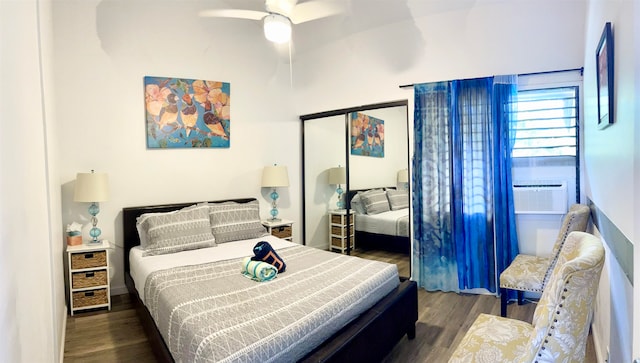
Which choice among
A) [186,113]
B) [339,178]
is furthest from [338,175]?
[186,113]

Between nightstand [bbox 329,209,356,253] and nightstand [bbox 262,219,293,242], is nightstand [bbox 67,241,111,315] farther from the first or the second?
nightstand [bbox 329,209,356,253]

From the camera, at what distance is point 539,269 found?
Answer: 2.74m

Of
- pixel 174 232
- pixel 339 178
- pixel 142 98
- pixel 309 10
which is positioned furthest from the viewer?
pixel 339 178

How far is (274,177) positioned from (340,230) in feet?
3.69

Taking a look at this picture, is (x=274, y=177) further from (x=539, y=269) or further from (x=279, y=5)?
(x=539, y=269)

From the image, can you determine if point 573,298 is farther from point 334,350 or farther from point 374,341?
point 374,341

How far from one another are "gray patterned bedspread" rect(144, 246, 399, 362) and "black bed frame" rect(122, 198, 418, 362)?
2.3 inches

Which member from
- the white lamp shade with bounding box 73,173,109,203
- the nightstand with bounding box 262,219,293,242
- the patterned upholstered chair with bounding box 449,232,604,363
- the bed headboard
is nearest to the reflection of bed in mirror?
the nightstand with bounding box 262,219,293,242

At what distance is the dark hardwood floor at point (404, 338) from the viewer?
2453mm

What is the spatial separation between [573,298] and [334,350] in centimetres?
111

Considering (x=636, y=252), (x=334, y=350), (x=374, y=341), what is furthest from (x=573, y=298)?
(x=374, y=341)

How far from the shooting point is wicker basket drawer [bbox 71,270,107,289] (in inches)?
124

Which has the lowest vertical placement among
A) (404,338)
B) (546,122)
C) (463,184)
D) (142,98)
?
(404,338)

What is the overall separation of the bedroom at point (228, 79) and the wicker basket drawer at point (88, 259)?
12 cm
